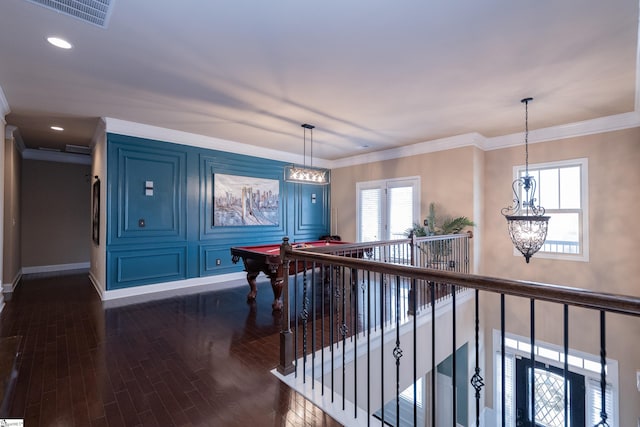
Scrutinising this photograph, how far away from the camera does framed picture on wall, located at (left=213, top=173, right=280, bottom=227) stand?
5645 mm

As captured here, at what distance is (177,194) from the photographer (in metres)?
5.13

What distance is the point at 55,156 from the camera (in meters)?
6.87

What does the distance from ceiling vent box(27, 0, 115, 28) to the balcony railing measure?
2167 millimetres

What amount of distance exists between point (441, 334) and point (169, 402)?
3659 millimetres

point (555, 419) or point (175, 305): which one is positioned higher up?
point (175, 305)

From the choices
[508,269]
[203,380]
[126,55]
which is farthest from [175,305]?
[508,269]

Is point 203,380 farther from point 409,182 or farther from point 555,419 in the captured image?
point 555,419

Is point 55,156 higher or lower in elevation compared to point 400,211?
higher

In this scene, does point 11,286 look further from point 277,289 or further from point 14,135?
point 277,289

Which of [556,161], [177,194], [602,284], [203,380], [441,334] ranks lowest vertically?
[441,334]

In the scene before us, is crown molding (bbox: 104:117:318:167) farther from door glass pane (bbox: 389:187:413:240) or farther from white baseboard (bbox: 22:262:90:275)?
white baseboard (bbox: 22:262:90:275)

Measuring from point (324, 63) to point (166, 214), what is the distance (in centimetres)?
371

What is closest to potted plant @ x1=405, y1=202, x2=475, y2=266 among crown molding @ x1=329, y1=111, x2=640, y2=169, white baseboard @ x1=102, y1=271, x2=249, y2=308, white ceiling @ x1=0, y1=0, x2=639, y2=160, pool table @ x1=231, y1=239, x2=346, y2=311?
crown molding @ x1=329, y1=111, x2=640, y2=169

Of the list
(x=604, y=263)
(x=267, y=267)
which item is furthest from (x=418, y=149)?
(x=267, y=267)
